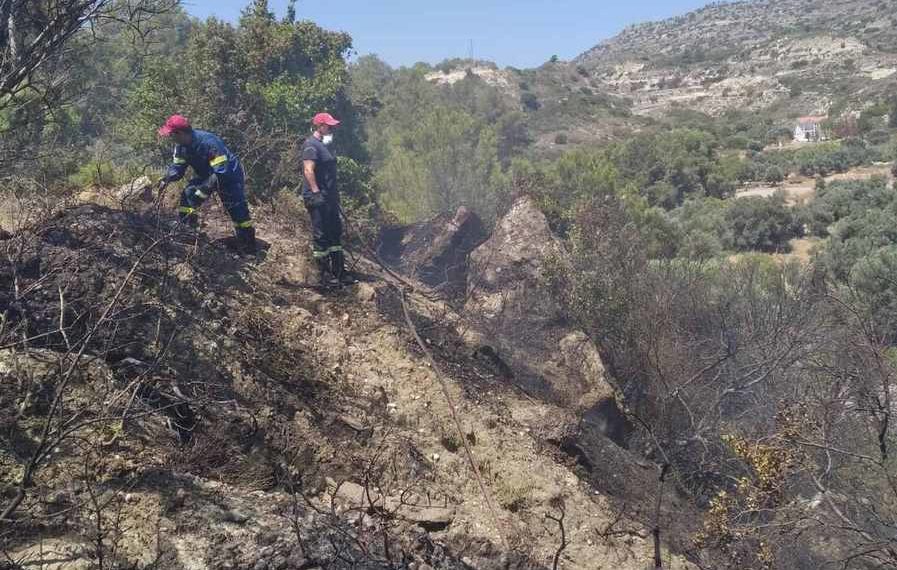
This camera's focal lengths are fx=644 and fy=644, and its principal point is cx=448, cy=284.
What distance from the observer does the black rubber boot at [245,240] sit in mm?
6996

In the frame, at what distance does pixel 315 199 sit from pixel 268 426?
2600 millimetres

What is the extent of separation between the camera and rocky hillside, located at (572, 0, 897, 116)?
54.0 m

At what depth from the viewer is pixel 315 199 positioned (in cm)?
654

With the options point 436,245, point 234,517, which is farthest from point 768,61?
point 234,517

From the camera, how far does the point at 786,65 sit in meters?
65.7

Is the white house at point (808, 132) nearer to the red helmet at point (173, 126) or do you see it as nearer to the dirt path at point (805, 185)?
the dirt path at point (805, 185)

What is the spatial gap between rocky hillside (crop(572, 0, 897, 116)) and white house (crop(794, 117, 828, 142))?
298 inches

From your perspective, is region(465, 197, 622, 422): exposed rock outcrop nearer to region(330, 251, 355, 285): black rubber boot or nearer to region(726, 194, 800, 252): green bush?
region(330, 251, 355, 285): black rubber boot

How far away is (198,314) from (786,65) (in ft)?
243

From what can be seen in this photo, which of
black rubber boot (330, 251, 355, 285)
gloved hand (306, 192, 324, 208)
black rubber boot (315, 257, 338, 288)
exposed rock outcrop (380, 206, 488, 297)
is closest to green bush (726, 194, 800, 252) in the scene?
exposed rock outcrop (380, 206, 488, 297)

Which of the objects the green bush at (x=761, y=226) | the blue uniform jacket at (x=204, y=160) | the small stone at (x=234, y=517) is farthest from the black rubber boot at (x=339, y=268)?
the green bush at (x=761, y=226)

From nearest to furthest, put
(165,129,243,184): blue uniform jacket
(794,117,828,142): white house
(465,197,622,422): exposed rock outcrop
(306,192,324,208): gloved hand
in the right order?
1. (165,129,243,184): blue uniform jacket
2. (306,192,324,208): gloved hand
3. (465,197,622,422): exposed rock outcrop
4. (794,117,828,142): white house

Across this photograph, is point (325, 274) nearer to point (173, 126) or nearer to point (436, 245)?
point (173, 126)

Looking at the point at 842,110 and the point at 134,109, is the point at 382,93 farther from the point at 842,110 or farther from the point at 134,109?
the point at 842,110
